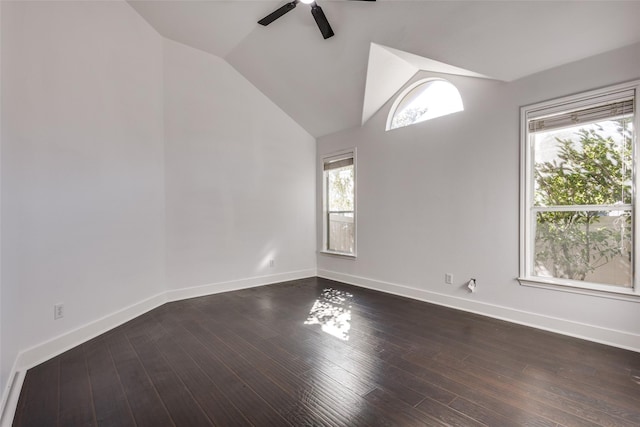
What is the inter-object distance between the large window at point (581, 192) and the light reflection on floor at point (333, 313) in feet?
6.26

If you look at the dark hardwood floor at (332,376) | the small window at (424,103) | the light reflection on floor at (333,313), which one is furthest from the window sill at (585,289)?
the small window at (424,103)

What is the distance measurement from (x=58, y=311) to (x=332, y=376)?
236cm

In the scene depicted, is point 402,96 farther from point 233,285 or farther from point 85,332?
point 85,332

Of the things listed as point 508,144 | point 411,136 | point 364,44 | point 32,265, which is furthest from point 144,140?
point 508,144

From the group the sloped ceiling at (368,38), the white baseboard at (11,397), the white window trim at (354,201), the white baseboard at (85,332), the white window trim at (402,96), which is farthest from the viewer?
the white window trim at (354,201)

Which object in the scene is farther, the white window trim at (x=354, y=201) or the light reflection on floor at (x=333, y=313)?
the white window trim at (x=354, y=201)

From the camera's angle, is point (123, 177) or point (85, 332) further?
point (123, 177)

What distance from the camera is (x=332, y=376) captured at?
2090 mm

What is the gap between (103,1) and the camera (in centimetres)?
293

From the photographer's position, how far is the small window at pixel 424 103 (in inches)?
144

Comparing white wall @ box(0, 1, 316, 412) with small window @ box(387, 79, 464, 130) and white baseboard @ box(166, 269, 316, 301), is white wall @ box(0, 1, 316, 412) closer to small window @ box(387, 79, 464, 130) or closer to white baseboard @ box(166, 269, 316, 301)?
white baseboard @ box(166, 269, 316, 301)

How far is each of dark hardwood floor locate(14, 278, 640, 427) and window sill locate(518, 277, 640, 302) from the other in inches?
17.3

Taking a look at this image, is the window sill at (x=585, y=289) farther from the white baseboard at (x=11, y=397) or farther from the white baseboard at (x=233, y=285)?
the white baseboard at (x=11, y=397)

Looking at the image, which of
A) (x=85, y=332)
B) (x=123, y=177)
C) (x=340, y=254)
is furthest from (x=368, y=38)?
(x=85, y=332)
